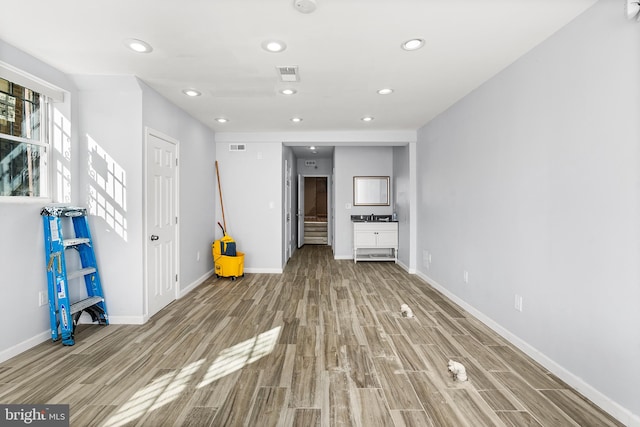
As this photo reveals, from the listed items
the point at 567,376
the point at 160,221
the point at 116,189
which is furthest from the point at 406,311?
the point at 116,189

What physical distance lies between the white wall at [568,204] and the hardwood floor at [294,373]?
0.26 meters

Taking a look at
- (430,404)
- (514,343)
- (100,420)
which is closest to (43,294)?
(100,420)

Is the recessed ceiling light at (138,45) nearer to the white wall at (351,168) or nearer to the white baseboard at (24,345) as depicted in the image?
the white baseboard at (24,345)

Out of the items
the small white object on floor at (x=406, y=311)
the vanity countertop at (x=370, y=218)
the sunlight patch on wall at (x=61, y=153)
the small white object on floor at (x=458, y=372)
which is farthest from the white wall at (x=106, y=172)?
the vanity countertop at (x=370, y=218)

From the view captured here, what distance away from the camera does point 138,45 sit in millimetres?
2385

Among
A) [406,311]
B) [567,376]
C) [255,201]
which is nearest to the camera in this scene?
[567,376]

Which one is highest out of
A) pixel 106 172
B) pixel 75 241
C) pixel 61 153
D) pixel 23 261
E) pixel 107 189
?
pixel 61 153

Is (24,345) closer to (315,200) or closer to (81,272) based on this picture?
(81,272)

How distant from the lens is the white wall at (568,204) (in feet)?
5.55

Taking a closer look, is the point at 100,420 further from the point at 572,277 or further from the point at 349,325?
the point at 572,277

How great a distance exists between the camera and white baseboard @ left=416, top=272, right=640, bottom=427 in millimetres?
1666

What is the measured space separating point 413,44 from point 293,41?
92cm

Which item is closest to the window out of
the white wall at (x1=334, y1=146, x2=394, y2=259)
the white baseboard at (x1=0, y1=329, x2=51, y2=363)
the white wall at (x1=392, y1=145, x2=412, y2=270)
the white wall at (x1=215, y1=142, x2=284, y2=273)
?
the white baseboard at (x1=0, y1=329, x2=51, y2=363)

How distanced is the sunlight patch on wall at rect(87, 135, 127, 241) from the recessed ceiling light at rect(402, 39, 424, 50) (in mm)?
2858
